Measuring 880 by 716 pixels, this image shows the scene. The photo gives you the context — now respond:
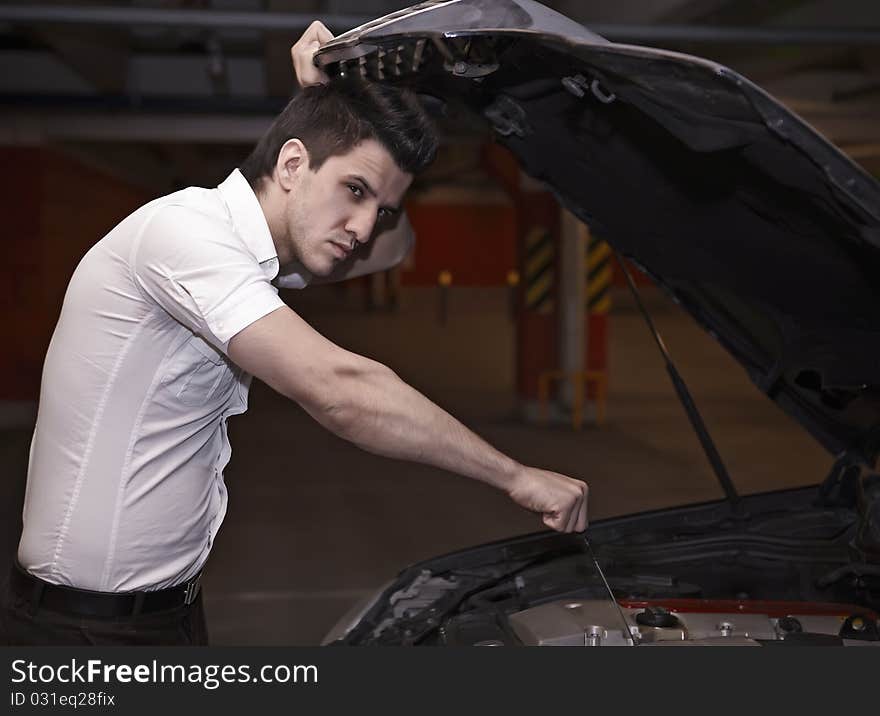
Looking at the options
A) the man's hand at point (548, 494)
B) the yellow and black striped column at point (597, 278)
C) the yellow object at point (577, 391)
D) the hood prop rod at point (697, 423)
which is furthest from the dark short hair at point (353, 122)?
the yellow and black striped column at point (597, 278)

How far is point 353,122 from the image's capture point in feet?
5.22

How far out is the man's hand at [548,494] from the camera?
4.73 ft

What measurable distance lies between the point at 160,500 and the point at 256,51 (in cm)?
678

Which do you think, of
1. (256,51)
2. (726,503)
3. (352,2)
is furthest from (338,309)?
(726,503)

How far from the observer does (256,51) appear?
7.85 metres

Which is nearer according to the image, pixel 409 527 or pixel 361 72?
pixel 361 72

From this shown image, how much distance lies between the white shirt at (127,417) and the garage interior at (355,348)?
7.42ft

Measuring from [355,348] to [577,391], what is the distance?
16.8ft

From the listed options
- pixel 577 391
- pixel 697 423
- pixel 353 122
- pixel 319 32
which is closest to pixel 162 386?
pixel 353 122

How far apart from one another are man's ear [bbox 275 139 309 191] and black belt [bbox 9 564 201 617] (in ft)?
2.29

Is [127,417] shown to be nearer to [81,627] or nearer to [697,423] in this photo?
[81,627]

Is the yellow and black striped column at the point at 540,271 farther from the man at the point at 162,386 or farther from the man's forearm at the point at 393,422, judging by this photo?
the man's forearm at the point at 393,422

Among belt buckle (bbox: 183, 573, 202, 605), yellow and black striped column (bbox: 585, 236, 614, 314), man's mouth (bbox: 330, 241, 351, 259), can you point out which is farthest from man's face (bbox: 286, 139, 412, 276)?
yellow and black striped column (bbox: 585, 236, 614, 314)

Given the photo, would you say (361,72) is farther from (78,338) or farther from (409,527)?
(409,527)
